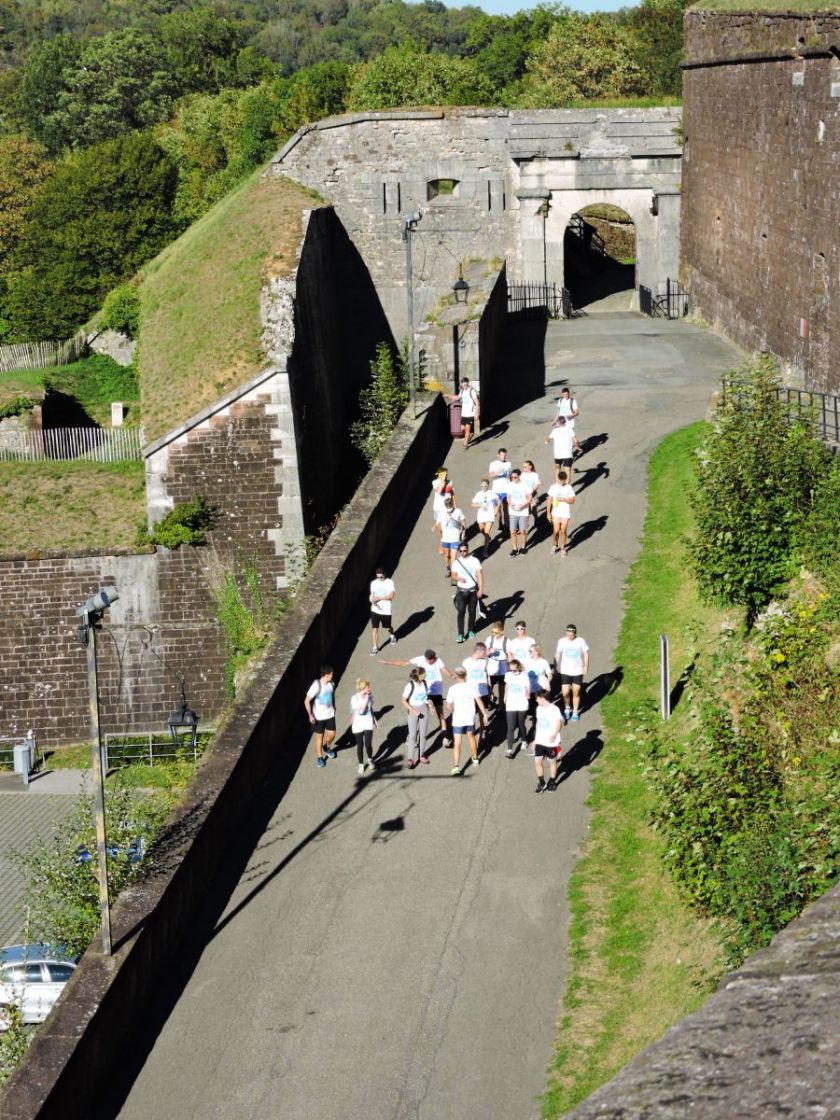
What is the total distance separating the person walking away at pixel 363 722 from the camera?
1513 cm

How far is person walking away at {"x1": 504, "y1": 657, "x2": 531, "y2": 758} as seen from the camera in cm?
1505

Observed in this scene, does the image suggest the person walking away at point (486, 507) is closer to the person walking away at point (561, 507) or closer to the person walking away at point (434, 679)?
the person walking away at point (561, 507)

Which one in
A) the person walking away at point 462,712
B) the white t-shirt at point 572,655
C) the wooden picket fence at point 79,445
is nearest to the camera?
the person walking away at point 462,712

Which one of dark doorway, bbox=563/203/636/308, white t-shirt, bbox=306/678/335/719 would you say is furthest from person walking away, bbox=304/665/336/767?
dark doorway, bbox=563/203/636/308

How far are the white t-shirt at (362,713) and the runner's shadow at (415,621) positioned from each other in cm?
294

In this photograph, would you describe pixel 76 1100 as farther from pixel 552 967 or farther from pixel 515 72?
pixel 515 72

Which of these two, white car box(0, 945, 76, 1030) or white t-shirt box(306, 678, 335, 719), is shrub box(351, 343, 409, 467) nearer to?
white car box(0, 945, 76, 1030)

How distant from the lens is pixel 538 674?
1552 centimetres

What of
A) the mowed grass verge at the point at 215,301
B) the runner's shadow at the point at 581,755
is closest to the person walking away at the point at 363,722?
the runner's shadow at the point at 581,755

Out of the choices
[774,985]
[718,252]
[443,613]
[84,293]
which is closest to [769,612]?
[443,613]

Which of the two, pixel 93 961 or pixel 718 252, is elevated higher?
pixel 718 252

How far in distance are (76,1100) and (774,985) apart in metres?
6.50

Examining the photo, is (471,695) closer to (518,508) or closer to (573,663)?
(573,663)

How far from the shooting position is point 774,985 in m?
5.61
